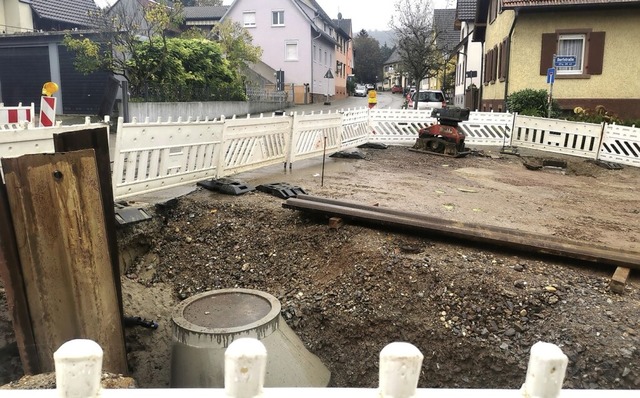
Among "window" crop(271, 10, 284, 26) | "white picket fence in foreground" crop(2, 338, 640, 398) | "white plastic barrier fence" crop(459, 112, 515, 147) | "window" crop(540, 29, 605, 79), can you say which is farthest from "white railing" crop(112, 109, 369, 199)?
"window" crop(271, 10, 284, 26)

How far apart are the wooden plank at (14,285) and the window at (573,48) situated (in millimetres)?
20320

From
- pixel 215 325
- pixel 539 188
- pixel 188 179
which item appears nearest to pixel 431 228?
pixel 215 325

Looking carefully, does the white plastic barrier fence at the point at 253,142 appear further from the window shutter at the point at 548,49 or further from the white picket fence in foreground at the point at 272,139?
the window shutter at the point at 548,49

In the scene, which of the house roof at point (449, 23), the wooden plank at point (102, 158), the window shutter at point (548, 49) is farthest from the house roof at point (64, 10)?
the wooden plank at point (102, 158)

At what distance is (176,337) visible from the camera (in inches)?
154

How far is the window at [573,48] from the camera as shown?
64.7 feet

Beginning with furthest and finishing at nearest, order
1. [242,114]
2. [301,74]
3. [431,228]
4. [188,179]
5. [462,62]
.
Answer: [301,74]
[462,62]
[242,114]
[188,179]
[431,228]

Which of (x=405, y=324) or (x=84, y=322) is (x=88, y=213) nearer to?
(x=84, y=322)

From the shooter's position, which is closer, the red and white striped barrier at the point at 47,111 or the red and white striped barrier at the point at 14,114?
the red and white striped barrier at the point at 47,111

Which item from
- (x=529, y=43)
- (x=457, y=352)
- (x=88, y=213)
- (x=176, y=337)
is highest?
(x=529, y=43)

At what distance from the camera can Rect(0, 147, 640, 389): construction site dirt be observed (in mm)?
4141

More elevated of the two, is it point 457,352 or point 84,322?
point 84,322

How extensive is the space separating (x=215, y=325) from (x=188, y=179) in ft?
13.4

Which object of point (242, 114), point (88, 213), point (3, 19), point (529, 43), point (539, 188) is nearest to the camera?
point (88, 213)
